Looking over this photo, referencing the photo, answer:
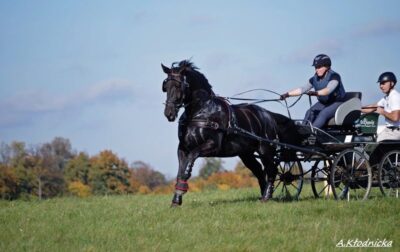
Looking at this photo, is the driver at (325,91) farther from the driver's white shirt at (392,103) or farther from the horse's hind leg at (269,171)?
the horse's hind leg at (269,171)

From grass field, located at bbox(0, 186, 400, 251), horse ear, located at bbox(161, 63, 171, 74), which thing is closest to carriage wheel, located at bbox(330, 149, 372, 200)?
grass field, located at bbox(0, 186, 400, 251)

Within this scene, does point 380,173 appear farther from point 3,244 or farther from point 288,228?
point 3,244

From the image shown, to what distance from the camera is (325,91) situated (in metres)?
13.5

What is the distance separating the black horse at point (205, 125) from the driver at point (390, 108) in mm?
2318

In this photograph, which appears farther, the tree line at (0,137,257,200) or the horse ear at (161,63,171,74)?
the tree line at (0,137,257,200)

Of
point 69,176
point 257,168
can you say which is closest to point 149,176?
point 69,176

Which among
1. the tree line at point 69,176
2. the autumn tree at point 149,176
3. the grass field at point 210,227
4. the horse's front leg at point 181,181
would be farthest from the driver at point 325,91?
the autumn tree at point 149,176

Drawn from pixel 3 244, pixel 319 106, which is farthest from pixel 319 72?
pixel 3 244

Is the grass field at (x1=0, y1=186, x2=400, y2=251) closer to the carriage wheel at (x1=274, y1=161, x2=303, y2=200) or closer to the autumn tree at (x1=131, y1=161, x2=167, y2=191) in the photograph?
the carriage wheel at (x1=274, y1=161, x2=303, y2=200)

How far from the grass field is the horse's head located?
1.75 m

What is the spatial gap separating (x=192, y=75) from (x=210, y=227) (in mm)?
3766

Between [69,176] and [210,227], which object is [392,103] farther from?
[69,176]

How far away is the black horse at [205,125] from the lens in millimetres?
12273

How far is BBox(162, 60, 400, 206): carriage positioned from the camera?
1248cm
